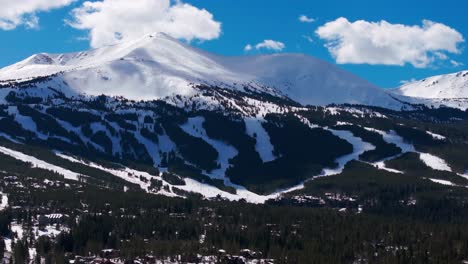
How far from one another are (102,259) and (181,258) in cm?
1807

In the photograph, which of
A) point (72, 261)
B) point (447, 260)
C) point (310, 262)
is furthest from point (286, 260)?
point (72, 261)

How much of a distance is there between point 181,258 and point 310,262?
3001 cm

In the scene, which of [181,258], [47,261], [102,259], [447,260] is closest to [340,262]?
[447,260]

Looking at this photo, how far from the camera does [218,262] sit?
19562cm

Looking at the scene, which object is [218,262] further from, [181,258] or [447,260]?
[447,260]

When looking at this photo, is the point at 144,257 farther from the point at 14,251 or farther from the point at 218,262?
the point at 14,251

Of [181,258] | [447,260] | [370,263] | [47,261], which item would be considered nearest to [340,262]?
[370,263]

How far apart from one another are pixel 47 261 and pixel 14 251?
9524 mm

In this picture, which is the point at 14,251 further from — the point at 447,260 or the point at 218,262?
the point at 447,260

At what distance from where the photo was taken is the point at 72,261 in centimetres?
19775

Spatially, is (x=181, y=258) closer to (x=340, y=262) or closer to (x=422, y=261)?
(x=340, y=262)

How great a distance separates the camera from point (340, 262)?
198500 mm

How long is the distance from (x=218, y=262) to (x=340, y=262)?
28144 millimetres

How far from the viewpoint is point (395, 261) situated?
198500mm
